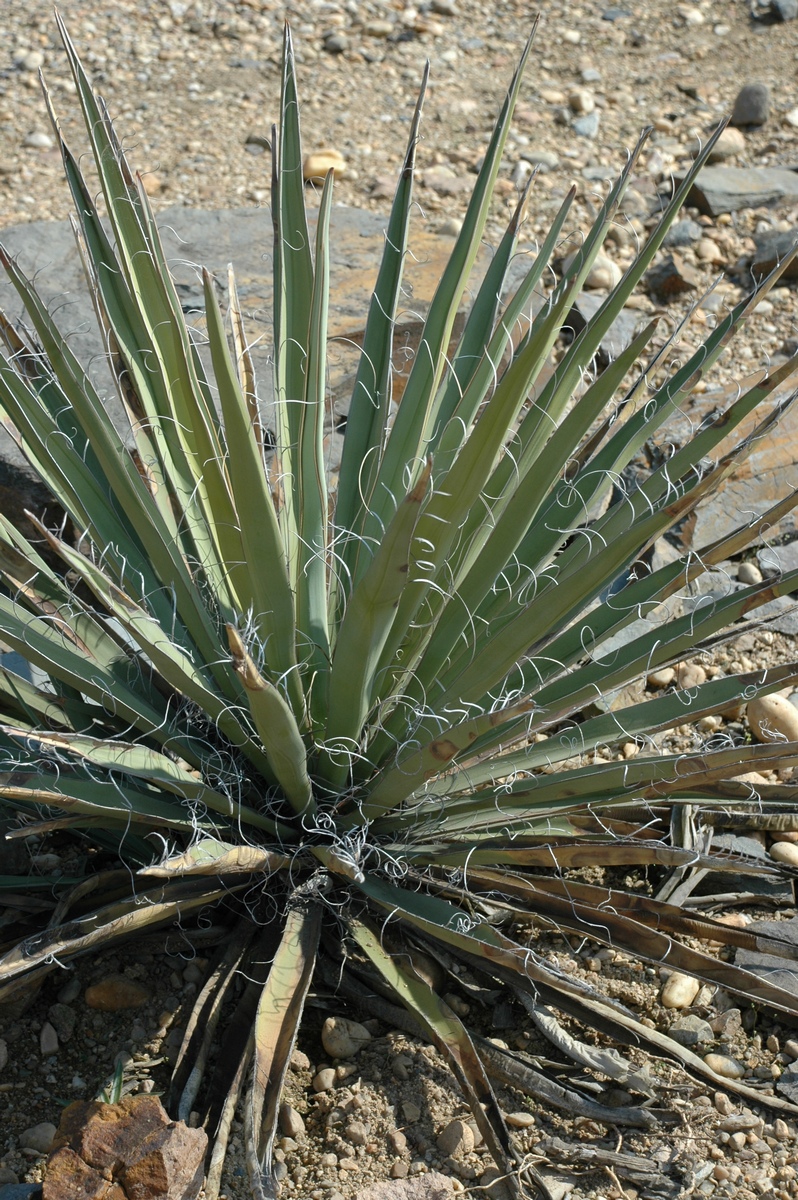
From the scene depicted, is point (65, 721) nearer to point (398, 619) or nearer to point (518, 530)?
point (398, 619)

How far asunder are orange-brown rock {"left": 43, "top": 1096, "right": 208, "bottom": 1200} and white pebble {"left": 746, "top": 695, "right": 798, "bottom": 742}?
1545 millimetres

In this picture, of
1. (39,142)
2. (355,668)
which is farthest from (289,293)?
(39,142)

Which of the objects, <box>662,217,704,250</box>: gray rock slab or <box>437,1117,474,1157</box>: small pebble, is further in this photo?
<box>662,217,704,250</box>: gray rock slab

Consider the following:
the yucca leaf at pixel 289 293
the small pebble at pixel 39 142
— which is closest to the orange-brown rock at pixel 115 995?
the yucca leaf at pixel 289 293

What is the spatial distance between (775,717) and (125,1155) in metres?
1.68

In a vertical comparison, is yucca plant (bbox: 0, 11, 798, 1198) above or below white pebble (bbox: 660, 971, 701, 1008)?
above

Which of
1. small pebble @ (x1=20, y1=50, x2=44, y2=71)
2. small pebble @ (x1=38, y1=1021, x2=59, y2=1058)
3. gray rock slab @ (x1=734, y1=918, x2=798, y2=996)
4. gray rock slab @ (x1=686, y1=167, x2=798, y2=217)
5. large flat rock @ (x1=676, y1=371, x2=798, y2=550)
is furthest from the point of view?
small pebble @ (x1=20, y1=50, x2=44, y2=71)

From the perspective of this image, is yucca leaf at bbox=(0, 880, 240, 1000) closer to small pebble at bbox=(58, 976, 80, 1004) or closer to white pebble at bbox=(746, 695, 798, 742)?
small pebble at bbox=(58, 976, 80, 1004)

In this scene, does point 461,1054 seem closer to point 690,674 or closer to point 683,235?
point 690,674

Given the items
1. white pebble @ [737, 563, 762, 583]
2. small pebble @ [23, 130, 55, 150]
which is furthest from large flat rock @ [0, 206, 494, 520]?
small pebble @ [23, 130, 55, 150]

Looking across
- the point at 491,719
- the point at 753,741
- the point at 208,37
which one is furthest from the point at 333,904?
the point at 208,37

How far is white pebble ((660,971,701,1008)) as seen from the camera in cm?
197

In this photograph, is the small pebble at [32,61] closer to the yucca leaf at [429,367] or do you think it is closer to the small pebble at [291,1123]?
the yucca leaf at [429,367]

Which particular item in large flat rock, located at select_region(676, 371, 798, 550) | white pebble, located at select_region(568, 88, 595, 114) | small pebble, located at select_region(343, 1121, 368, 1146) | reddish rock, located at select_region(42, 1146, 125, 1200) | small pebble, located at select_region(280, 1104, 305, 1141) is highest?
white pebble, located at select_region(568, 88, 595, 114)
